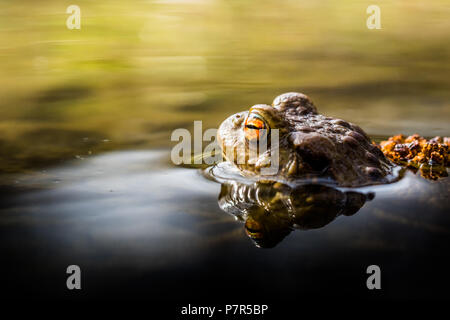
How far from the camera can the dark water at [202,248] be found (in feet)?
6.35

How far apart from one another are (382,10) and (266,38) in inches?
127

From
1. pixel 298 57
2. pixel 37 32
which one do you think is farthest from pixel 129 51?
pixel 298 57

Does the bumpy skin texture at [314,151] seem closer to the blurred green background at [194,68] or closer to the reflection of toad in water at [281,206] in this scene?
the reflection of toad in water at [281,206]

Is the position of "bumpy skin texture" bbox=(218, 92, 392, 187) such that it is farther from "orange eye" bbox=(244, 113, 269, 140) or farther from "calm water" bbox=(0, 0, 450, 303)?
"calm water" bbox=(0, 0, 450, 303)

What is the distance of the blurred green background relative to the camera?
193 inches

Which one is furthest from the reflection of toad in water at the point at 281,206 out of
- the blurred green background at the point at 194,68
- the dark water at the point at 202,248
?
the blurred green background at the point at 194,68

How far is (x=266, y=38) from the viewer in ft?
28.2

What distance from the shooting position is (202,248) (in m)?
→ 2.19

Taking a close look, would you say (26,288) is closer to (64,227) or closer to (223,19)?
(64,227)

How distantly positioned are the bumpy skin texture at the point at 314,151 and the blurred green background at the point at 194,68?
4.85 ft

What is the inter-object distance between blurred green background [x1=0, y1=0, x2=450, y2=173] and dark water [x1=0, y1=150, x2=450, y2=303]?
3.90 feet

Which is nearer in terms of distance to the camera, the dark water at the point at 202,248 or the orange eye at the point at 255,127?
the dark water at the point at 202,248

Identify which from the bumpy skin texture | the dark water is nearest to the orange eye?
the bumpy skin texture

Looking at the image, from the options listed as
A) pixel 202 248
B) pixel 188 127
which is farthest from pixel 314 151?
pixel 188 127
